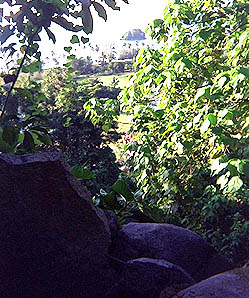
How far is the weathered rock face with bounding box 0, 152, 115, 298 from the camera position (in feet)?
5.33

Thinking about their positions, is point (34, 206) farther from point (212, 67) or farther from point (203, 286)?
point (212, 67)

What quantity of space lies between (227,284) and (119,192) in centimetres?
111

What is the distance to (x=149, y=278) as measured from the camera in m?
1.57

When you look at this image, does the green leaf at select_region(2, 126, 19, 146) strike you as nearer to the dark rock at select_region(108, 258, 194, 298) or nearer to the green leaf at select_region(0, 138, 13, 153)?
the green leaf at select_region(0, 138, 13, 153)

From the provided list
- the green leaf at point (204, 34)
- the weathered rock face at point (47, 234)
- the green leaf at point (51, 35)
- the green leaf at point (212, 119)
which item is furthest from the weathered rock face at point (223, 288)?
the green leaf at point (204, 34)

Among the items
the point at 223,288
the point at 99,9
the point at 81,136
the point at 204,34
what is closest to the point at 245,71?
the point at 204,34

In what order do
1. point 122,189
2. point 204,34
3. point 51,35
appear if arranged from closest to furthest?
1. point 51,35
2. point 122,189
3. point 204,34

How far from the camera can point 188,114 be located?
3.00 meters

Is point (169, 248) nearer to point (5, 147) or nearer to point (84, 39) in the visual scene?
point (5, 147)

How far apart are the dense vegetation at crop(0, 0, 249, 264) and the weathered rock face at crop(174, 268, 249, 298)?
80 cm

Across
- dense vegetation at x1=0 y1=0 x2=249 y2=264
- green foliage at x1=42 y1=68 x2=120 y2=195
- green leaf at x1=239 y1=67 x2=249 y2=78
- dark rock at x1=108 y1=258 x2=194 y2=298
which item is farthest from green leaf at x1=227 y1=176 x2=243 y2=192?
green foliage at x1=42 y1=68 x2=120 y2=195

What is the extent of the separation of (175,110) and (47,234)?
1630mm

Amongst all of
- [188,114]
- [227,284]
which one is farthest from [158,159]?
[227,284]

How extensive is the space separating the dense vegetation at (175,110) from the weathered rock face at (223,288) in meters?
0.80
